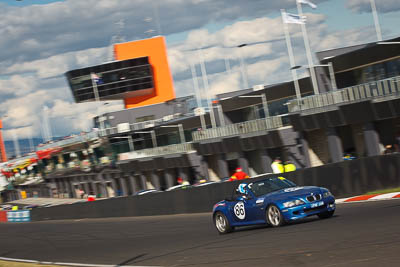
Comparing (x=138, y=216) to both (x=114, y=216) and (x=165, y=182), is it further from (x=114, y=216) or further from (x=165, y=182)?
(x=165, y=182)

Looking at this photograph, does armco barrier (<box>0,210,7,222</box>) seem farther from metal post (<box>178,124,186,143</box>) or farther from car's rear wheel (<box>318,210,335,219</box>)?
car's rear wheel (<box>318,210,335,219</box>)

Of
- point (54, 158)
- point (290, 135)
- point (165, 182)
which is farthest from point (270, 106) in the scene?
point (54, 158)

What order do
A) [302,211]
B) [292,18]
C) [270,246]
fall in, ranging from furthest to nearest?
[292,18] < [302,211] < [270,246]

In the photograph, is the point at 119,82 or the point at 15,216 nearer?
the point at 15,216

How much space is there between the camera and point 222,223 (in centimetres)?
1639

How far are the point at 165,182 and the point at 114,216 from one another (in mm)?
32430

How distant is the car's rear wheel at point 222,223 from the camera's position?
1620 cm

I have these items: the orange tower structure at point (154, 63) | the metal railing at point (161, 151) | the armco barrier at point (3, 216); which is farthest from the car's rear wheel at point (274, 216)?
the orange tower structure at point (154, 63)

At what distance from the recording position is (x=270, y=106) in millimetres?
54375

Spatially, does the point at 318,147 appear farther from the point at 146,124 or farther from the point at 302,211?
the point at 146,124

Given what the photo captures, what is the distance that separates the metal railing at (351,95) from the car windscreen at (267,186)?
15701mm

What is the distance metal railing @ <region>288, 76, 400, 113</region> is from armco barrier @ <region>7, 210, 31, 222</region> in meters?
21.8

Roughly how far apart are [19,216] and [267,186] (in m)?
37.3

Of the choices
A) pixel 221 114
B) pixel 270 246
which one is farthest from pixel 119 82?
pixel 270 246
